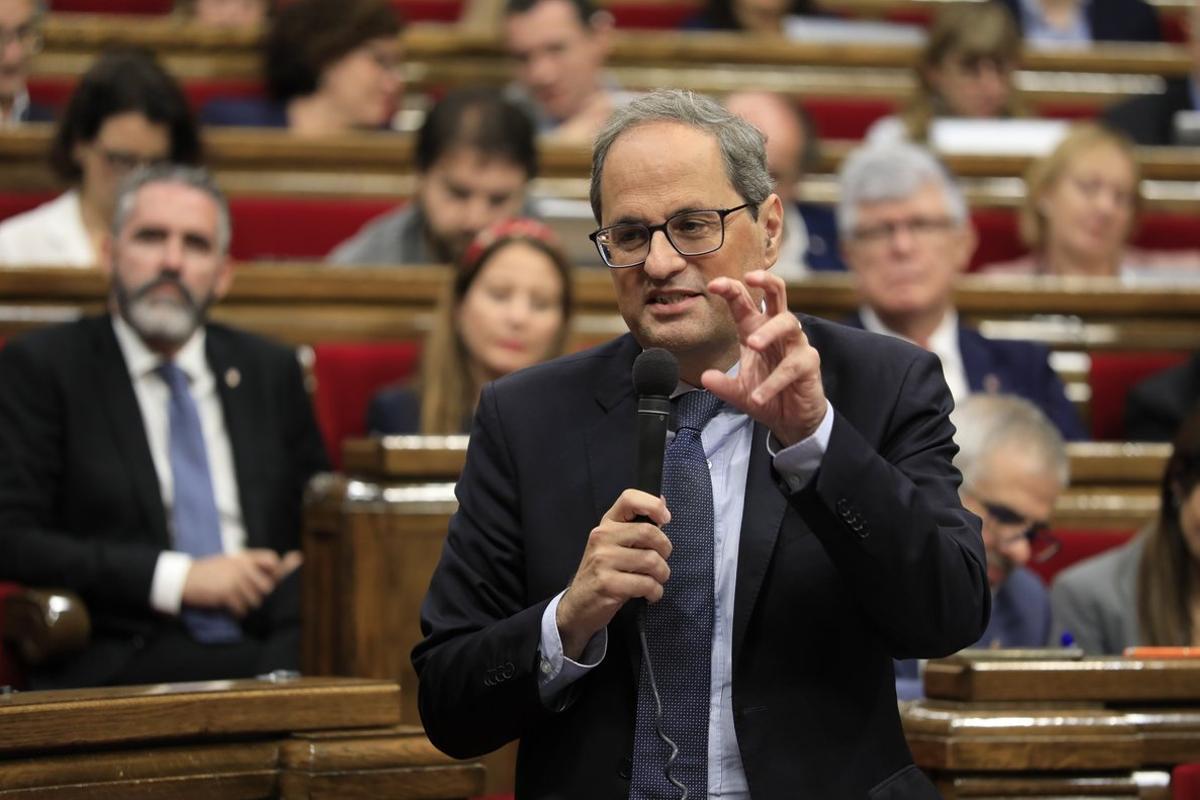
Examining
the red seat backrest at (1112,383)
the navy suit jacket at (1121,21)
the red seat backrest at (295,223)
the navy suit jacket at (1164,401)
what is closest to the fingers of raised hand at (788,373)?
the navy suit jacket at (1164,401)

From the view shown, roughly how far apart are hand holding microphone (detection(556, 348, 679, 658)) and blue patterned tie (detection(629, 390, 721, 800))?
0.27 feet

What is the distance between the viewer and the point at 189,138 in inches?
114

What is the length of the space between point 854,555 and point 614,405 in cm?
24

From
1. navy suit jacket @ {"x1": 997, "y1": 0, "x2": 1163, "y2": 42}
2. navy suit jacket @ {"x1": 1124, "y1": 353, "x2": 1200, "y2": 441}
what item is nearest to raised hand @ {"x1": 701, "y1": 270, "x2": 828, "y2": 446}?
navy suit jacket @ {"x1": 1124, "y1": 353, "x2": 1200, "y2": 441}

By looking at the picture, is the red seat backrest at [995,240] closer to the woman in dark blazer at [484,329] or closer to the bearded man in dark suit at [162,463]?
the woman in dark blazer at [484,329]

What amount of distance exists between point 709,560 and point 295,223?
2164mm

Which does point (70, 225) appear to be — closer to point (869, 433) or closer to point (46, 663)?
point (46, 663)

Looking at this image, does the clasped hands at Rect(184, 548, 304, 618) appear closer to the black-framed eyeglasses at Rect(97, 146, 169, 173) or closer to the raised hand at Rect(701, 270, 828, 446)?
the black-framed eyeglasses at Rect(97, 146, 169, 173)

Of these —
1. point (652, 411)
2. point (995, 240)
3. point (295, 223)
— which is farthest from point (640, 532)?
point (995, 240)

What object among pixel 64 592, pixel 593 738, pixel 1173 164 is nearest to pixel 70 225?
pixel 64 592

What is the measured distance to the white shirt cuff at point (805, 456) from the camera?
114 centimetres

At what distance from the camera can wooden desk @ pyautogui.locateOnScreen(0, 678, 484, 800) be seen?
50.7 inches

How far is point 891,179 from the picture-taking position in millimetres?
2678

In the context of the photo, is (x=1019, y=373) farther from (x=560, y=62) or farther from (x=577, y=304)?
(x=560, y=62)
